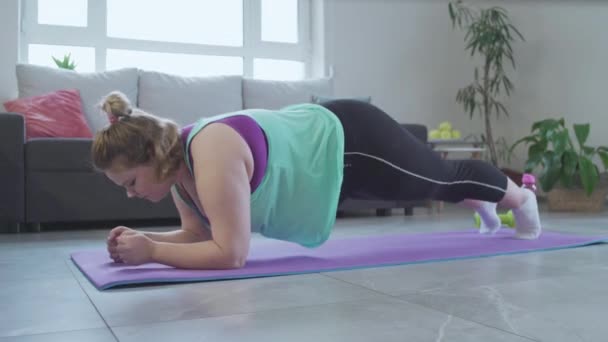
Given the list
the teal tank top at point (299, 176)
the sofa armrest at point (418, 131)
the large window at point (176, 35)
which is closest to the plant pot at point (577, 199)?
the sofa armrest at point (418, 131)

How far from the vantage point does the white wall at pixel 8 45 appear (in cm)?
399

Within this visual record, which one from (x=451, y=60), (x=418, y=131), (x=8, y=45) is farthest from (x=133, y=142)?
(x=451, y=60)

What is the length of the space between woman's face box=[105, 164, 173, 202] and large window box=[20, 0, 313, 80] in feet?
Answer: 10.5

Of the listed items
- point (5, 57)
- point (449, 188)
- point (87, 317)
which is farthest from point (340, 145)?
point (5, 57)

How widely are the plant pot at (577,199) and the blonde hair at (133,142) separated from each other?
3293 mm

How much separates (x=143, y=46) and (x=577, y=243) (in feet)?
11.3

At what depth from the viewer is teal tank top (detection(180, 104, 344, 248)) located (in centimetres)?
157

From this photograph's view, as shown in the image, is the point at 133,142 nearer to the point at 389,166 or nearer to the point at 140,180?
the point at 140,180

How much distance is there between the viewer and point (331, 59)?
16.3 ft

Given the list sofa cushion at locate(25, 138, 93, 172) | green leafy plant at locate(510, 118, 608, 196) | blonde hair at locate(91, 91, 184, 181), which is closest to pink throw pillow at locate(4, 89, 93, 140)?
sofa cushion at locate(25, 138, 93, 172)

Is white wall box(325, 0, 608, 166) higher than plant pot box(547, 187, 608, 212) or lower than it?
higher

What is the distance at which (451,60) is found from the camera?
5.46 m

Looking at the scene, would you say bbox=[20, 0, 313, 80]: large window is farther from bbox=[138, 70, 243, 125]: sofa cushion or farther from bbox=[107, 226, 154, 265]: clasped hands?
bbox=[107, 226, 154, 265]: clasped hands

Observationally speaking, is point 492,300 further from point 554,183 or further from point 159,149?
point 554,183
